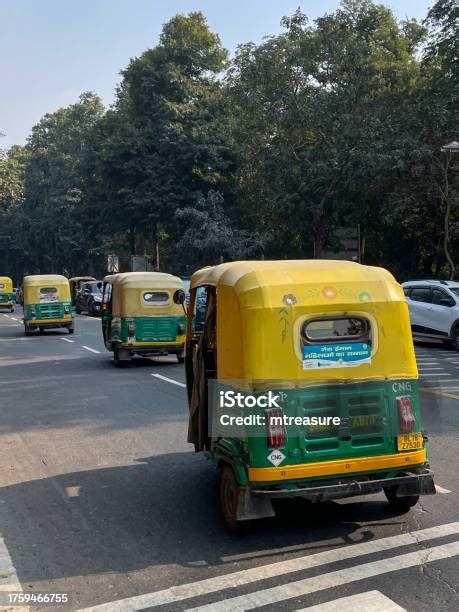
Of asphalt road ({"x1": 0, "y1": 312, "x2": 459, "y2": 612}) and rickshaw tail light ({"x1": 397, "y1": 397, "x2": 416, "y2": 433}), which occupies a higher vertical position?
rickshaw tail light ({"x1": 397, "y1": 397, "x2": 416, "y2": 433})

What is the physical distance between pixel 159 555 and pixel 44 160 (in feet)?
251

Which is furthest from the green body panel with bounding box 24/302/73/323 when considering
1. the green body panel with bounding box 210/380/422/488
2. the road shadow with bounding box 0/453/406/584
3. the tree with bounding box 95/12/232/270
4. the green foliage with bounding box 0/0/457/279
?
the green body panel with bounding box 210/380/422/488

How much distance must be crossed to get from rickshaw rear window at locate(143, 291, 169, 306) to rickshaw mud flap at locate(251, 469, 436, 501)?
11.5 metres

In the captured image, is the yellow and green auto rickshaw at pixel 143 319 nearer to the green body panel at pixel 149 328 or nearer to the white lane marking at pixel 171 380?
the green body panel at pixel 149 328

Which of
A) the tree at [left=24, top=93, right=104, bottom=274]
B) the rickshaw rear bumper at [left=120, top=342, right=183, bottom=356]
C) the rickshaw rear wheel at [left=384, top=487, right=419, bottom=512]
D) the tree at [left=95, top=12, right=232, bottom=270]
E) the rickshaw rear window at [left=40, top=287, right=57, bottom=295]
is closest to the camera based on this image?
the rickshaw rear wheel at [left=384, top=487, right=419, bottom=512]

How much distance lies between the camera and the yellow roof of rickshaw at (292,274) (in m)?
5.57

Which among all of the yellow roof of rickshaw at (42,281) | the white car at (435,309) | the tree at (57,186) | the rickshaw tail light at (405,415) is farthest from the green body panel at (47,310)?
the tree at (57,186)

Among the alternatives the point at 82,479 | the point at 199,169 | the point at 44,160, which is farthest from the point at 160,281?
the point at 44,160

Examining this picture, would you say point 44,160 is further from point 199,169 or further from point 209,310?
point 209,310

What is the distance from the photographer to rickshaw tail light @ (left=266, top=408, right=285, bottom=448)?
5297 mm

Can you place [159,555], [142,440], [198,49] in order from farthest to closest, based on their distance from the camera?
[198,49] → [142,440] → [159,555]

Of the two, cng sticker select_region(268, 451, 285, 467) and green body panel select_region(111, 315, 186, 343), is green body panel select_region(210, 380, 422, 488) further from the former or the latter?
green body panel select_region(111, 315, 186, 343)

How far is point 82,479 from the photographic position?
7.49m

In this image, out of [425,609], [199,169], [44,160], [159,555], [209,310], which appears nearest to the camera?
[425,609]
